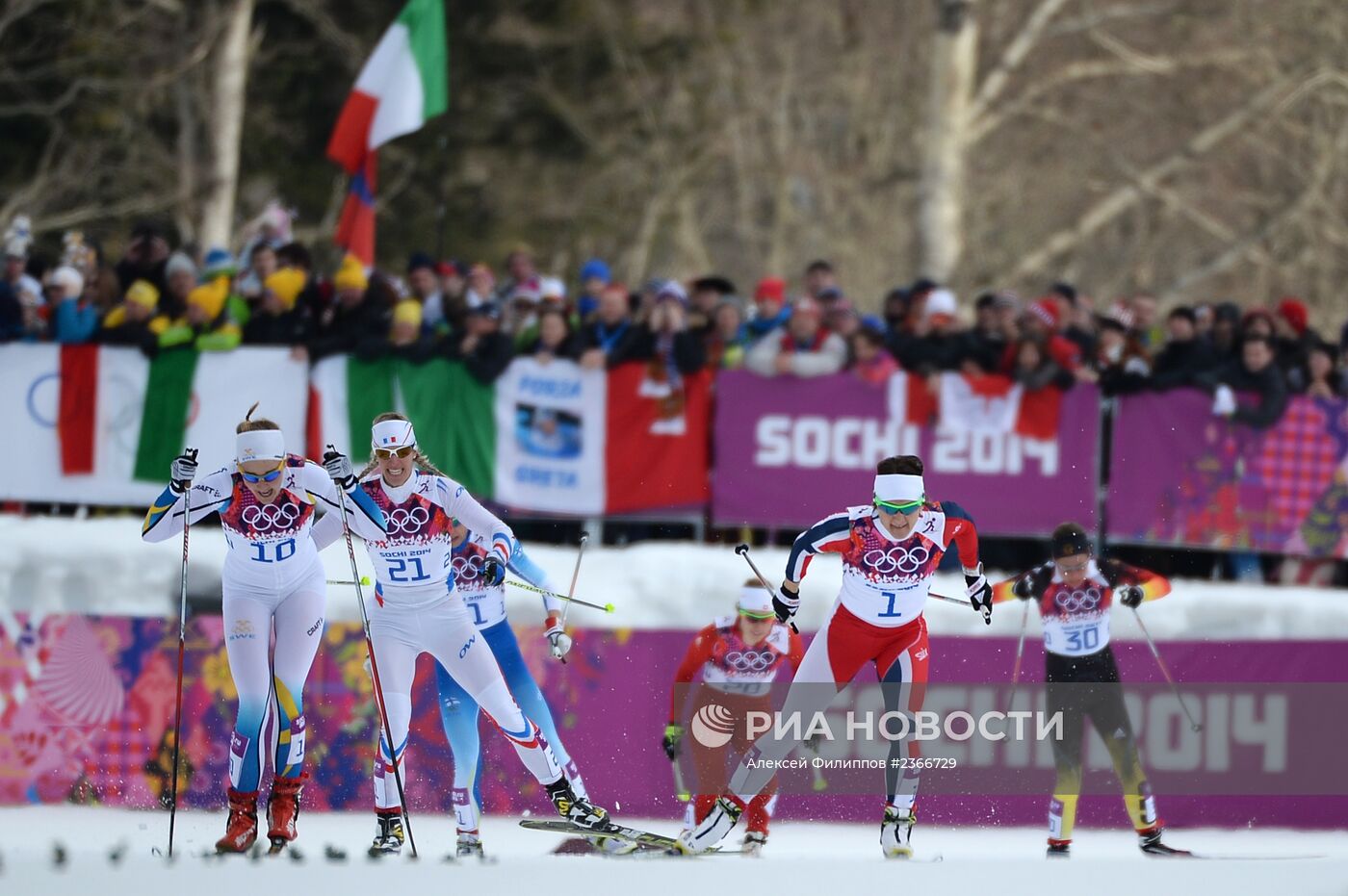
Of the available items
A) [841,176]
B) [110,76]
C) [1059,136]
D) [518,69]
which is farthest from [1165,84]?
[110,76]

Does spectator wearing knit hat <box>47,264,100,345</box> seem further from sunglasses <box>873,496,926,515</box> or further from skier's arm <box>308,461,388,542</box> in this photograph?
sunglasses <box>873,496,926,515</box>

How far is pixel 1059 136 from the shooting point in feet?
92.5

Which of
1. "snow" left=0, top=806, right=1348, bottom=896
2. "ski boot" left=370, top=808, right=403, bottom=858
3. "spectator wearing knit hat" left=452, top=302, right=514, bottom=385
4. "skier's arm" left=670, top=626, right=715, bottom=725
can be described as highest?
"spectator wearing knit hat" left=452, top=302, right=514, bottom=385

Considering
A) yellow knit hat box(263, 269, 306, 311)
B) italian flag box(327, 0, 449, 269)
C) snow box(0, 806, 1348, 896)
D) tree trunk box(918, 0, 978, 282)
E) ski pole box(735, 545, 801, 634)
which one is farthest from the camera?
tree trunk box(918, 0, 978, 282)

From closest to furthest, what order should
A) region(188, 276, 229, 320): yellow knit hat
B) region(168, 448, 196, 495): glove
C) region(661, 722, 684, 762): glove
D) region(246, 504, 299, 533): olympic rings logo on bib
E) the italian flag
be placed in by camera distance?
region(168, 448, 196, 495): glove, region(246, 504, 299, 533): olympic rings logo on bib, region(661, 722, 684, 762): glove, region(188, 276, 229, 320): yellow knit hat, the italian flag

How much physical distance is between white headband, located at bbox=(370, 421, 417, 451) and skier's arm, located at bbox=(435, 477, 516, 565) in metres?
0.30

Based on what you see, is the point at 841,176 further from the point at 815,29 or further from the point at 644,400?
the point at 644,400

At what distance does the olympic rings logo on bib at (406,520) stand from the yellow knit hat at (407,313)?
3836 mm

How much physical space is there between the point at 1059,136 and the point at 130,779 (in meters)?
20.9

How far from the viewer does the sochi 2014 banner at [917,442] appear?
12.2 meters

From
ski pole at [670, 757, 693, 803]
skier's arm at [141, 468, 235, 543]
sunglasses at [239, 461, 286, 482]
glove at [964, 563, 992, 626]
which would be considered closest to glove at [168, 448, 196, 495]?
skier's arm at [141, 468, 235, 543]

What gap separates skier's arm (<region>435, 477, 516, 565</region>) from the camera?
28.9 ft

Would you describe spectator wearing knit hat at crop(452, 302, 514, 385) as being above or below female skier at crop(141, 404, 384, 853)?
above

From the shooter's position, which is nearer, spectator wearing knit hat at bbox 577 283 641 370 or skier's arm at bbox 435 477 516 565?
skier's arm at bbox 435 477 516 565
